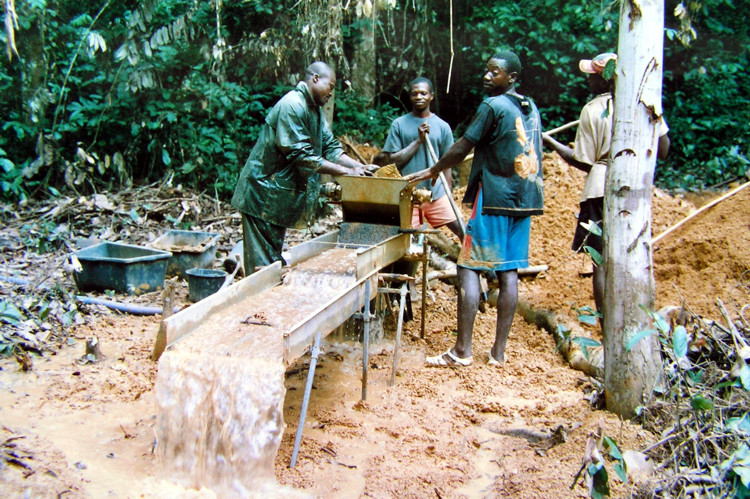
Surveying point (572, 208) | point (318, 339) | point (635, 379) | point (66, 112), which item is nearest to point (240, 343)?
point (318, 339)

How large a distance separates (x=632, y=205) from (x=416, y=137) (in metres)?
3.25

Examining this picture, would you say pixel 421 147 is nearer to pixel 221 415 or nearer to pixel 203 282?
pixel 203 282

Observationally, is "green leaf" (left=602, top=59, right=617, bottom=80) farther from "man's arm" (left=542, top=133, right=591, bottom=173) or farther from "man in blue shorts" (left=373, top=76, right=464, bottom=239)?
"man in blue shorts" (left=373, top=76, right=464, bottom=239)

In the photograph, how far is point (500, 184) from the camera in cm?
466

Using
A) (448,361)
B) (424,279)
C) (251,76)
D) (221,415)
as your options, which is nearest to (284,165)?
(424,279)

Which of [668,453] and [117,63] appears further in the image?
[117,63]

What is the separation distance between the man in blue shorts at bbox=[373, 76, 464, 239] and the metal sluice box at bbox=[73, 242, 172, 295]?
252 centimetres

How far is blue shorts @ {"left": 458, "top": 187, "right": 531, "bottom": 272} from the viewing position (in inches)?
185

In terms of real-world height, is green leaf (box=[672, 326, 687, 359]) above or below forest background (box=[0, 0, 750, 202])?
below

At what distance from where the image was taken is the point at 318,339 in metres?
3.53

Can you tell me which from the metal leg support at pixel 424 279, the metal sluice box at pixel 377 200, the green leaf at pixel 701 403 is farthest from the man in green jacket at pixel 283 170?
the green leaf at pixel 701 403

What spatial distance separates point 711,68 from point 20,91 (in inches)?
416

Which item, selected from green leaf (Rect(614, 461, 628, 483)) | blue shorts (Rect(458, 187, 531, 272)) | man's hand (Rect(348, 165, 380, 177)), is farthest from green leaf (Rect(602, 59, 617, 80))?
man's hand (Rect(348, 165, 380, 177))

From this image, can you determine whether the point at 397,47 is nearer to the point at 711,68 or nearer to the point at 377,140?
the point at 377,140
